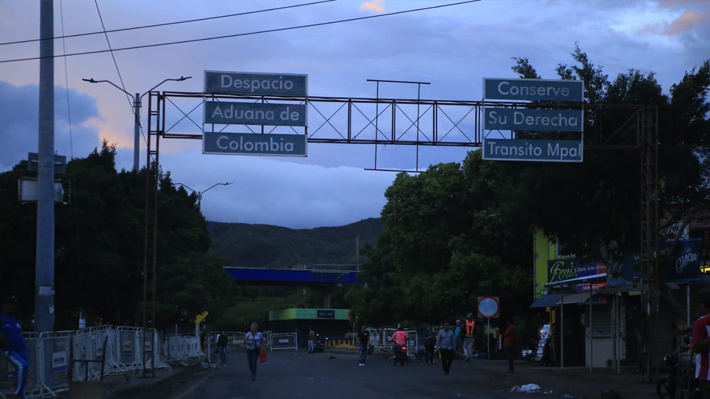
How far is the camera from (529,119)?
897 inches

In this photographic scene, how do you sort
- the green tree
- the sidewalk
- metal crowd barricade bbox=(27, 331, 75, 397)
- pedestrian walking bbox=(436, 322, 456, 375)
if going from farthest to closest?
the green tree, pedestrian walking bbox=(436, 322, 456, 375), the sidewalk, metal crowd barricade bbox=(27, 331, 75, 397)

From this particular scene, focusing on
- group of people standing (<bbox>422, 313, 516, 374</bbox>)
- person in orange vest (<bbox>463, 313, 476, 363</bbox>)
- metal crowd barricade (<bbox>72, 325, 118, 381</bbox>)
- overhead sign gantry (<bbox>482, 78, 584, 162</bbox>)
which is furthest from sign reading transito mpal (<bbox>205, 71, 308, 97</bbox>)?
person in orange vest (<bbox>463, 313, 476, 363</bbox>)

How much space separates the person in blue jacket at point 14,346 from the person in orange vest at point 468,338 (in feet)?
81.3

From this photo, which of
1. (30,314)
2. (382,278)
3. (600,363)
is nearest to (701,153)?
(600,363)

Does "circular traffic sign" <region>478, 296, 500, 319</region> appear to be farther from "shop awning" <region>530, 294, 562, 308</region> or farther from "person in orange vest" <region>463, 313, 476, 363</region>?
"person in orange vest" <region>463, 313, 476, 363</region>

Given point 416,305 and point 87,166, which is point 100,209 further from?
point 416,305

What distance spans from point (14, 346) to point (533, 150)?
1291cm

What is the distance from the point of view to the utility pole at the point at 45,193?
1942 centimetres

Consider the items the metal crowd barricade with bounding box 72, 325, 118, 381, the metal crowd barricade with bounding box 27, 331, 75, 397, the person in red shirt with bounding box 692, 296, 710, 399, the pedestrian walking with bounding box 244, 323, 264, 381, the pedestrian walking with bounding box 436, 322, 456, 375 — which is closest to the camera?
the person in red shirt with bounding box 692, 296, 710, 399

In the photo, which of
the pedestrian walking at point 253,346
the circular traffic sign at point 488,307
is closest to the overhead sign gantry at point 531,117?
the pedestrian walking at point 253,346

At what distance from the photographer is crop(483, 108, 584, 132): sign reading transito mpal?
22.8 meters

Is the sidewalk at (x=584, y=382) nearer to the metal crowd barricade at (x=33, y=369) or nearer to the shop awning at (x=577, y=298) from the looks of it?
the shop awning at (x=577, y=298)

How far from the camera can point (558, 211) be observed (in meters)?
24.2

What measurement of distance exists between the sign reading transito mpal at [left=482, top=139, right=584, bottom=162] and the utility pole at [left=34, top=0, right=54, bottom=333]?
10.0m
